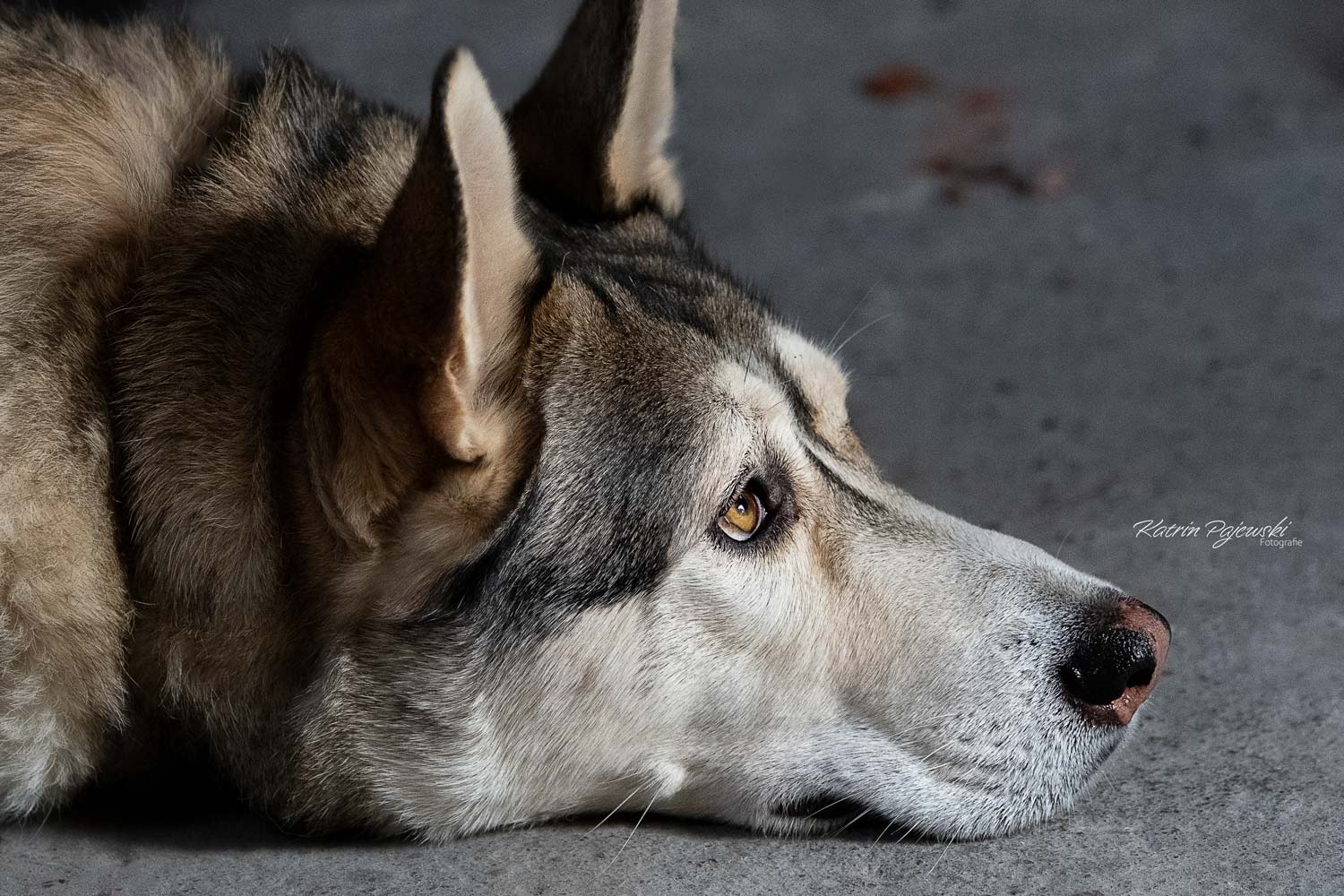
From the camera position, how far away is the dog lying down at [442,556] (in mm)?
3029

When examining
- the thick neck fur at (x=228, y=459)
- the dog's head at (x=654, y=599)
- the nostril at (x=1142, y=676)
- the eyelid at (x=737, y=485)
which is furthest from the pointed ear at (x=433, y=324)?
the nostril at (x=1142, y=676)

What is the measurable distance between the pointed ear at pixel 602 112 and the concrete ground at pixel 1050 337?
84 centimetres

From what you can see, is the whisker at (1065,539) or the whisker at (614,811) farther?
the whisker at (1065,539)

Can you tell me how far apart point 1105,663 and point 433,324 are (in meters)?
1.64

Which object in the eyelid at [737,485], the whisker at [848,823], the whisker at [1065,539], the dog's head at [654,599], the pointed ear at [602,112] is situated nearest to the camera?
the dog's head at [654,599]

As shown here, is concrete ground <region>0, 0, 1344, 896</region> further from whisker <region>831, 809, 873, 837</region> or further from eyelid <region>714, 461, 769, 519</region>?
eyelid <region>714, 461, 769, 519</region>

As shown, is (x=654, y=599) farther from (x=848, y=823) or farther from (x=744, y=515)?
(x=848, y=823)

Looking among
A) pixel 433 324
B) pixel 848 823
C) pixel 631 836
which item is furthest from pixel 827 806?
pixel 433 324

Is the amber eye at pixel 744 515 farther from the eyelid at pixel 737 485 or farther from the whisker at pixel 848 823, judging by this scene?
the whisker at pixel 848 823

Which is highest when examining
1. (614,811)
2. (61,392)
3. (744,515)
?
(744,515)

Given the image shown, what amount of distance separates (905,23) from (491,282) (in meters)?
6.37

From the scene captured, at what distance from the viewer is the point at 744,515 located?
321 centimetres

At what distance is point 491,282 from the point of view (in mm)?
2904

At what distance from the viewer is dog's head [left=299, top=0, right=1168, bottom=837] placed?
3.00m
